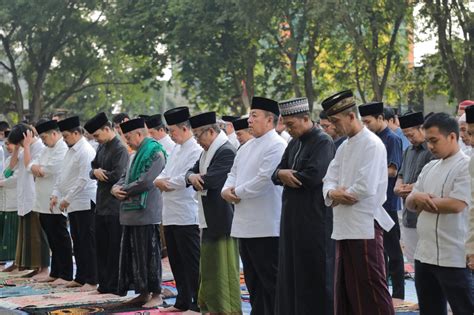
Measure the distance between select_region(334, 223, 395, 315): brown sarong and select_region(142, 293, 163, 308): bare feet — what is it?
3.40m

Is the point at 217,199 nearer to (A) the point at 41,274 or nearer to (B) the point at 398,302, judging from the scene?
(B) the point at 398,302

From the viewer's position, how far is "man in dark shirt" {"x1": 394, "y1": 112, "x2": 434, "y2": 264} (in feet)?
29.8

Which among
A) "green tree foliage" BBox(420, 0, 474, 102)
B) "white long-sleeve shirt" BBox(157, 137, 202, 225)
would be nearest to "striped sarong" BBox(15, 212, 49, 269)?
"white long-sleeve shirt" BBox(157, 137, 202, 225)

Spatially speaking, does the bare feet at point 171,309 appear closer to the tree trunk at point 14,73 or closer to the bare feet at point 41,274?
the bare feet at point 41,274

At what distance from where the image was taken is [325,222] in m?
8.05

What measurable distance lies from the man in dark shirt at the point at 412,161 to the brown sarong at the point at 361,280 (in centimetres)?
158

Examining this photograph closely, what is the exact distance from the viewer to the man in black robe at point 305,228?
797 cm

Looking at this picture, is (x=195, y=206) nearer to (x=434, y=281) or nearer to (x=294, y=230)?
(x=294, y=230)

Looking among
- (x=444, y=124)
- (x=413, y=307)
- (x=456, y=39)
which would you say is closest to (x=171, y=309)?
(x=413, y=307)

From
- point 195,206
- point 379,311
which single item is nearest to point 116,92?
point 195,206

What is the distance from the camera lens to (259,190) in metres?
8.59

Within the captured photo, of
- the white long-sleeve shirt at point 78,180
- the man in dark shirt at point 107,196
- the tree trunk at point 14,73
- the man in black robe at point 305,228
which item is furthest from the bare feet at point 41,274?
the tree trunk at point 14,73

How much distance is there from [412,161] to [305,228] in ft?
5.40

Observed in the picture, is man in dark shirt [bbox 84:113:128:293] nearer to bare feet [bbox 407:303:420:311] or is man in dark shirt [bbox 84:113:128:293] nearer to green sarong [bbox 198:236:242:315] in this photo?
green sarong [bbox 198:236:242:315]
